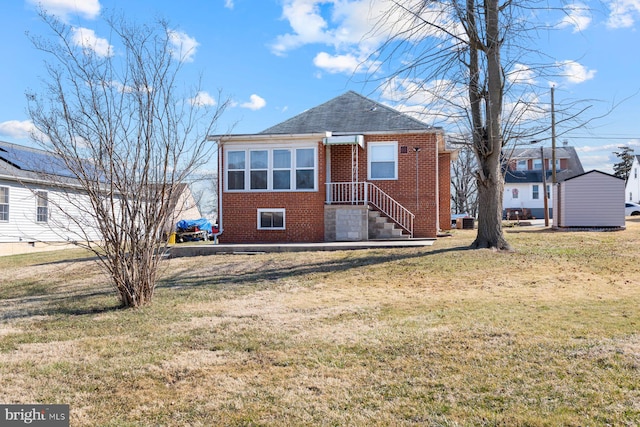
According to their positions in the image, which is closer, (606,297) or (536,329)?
(536,329)

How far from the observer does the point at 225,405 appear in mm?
3611

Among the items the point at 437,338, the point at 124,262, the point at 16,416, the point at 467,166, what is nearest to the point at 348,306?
the point at 437,338

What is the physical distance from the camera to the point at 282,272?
10.4m

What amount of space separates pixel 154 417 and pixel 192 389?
1.67ft

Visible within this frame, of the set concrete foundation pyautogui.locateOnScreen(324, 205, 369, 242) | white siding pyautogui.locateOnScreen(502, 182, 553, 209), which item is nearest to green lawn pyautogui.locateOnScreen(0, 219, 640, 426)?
concrete foundation pyautogui.locateOnScreen(324, 205, 369, 242)

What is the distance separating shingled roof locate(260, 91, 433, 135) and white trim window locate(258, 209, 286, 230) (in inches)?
102

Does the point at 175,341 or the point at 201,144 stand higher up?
the point at 201,144

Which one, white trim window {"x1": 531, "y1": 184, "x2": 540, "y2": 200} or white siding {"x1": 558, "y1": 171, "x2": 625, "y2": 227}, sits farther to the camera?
white trim window {"x1": 531, "y1": 184, "x2": 540, "y2": 200}

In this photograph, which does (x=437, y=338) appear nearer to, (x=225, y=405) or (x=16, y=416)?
(x=225, y=405)

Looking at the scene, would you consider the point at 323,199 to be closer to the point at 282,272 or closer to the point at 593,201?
the point at 282,272

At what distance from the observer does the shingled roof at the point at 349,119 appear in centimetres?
1622

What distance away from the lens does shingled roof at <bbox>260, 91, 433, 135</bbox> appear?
53.2ft

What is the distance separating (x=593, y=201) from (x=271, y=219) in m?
12.9

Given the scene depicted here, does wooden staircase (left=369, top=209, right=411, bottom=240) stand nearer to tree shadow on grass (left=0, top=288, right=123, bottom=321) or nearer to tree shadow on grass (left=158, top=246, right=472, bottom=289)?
tree shadow on grass (left=158, top=246, right=472, bottom=289)
